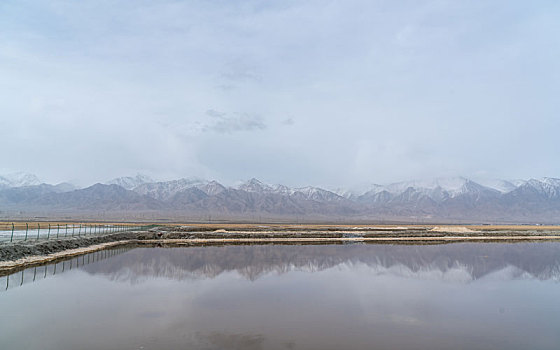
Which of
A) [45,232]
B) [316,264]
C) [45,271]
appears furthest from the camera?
[45,232]

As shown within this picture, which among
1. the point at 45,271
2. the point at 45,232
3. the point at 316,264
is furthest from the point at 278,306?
the point at 45,232

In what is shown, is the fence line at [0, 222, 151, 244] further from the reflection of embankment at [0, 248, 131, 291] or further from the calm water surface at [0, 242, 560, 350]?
the calm water surface at [0, 242, 560, 350]

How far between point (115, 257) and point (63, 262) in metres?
4.39

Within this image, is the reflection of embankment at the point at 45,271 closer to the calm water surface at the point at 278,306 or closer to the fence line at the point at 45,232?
the calm water surface at the point at 278,306

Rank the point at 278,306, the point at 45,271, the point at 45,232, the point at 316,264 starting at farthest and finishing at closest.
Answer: the point at 45,232, the point at 316,264, the point at 45,271, the point at 278,306

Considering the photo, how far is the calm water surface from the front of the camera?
10797mm

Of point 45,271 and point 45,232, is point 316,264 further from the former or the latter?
point 45,232

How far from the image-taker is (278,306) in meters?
14.5

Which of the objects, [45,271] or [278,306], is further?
[45,271]

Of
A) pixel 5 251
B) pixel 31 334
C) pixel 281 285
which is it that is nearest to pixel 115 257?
pixel 5 251

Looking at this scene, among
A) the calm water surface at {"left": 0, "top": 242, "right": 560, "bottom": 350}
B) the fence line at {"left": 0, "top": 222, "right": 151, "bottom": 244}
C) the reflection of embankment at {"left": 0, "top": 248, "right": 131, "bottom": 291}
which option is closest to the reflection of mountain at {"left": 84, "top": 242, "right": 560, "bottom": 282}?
the calm water surface at {"left": 0, "top": 242, "right": 560, "bottom": 350}

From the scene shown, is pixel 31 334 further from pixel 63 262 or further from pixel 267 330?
pixel 63 262

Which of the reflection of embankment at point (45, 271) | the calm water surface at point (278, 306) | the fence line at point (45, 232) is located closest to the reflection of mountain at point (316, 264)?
the calm water surface at point (278, 306)

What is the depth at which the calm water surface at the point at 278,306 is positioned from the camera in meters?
10.8
